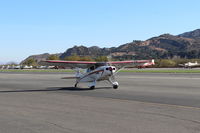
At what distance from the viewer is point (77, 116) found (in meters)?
10.7

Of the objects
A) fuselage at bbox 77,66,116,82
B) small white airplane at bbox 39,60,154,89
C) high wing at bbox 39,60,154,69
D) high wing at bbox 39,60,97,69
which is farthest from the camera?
high wing at bbox 39,60,97,69

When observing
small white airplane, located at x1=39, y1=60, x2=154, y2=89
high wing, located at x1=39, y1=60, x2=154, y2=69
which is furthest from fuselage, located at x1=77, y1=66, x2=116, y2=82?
high wing, located at x1=39, y1=60, x2=154, y2=69

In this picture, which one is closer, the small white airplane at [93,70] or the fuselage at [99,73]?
the fuselage at [99,73]

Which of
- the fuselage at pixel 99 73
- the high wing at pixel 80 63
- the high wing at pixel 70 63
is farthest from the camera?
the high wing at pixel 70 63

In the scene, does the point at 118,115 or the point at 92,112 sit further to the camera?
the point at 92,112

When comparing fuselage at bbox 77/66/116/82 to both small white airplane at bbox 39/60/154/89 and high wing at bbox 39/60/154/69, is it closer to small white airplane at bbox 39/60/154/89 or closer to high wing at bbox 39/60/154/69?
small white airplane at bbox 39/60/154/89

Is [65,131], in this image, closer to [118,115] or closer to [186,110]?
[118,115]

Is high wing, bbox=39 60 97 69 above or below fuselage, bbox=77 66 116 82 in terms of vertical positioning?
above

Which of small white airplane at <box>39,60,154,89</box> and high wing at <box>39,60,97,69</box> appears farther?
high wing at <box>39,60,97,69</box>

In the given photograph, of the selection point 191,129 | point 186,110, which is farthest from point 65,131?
point 186,110

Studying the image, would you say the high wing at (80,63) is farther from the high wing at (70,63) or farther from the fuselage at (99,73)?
the fuselage at (99,73)

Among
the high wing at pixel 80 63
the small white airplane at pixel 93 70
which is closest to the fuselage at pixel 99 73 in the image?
the small white airplane at pixel 93 70

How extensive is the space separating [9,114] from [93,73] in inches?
496

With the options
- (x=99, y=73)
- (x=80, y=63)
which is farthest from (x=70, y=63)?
(x=99, y=73)
